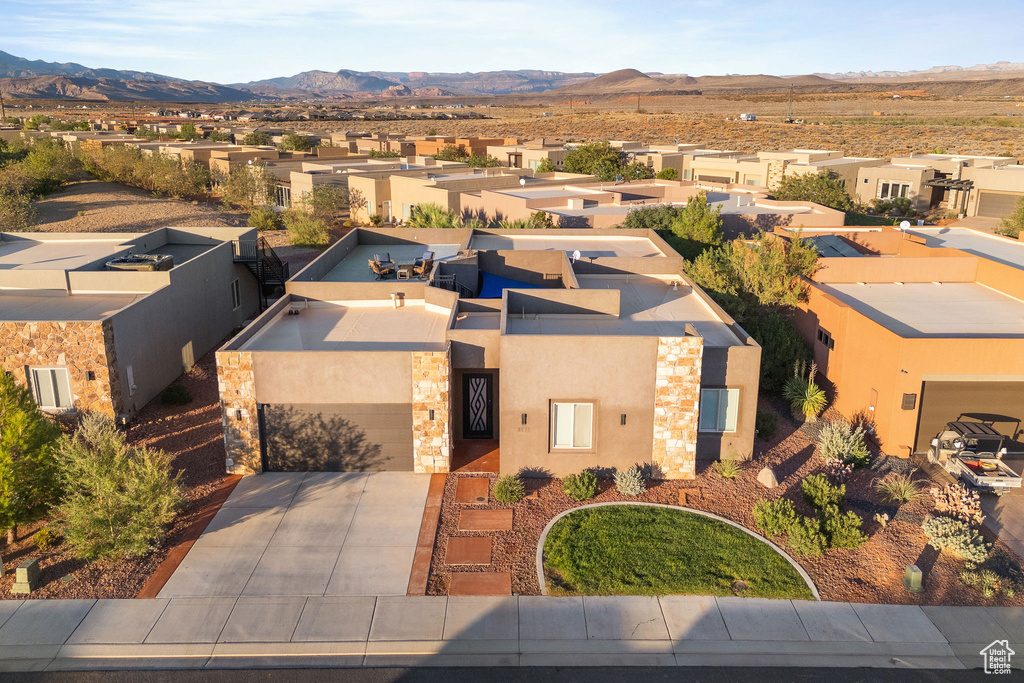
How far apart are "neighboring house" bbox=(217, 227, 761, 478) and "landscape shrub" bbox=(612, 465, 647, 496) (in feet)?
1.67

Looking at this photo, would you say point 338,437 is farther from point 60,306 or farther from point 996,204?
point 996,204

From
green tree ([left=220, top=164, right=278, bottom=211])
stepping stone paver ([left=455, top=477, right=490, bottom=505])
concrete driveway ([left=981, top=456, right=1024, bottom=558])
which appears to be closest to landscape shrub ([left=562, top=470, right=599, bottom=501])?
stepping stone paver ([left=455, top=477, right=490, bottom=505])

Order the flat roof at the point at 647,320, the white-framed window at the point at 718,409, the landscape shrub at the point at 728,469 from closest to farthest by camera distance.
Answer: the landscape shrub at the point at 728,469, the white-framed window at the point at 718,409, the flat roof at the point at 647,320

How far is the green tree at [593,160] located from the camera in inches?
2293

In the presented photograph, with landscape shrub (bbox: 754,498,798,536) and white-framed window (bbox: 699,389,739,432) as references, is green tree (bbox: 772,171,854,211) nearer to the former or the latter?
white-framed window (bbox: 699,389,739,432)

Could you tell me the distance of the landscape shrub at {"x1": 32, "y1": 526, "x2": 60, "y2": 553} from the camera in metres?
14.8

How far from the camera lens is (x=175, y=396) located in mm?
21812

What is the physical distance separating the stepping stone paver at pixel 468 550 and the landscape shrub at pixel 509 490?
1463mm

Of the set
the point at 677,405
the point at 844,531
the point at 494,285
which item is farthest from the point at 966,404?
the point at 494,285

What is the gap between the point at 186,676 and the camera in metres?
11.5

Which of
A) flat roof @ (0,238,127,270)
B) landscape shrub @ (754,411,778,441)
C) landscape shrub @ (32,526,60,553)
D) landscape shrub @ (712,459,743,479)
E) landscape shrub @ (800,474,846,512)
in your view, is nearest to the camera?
landscape shrub @ (32,526,60,553)

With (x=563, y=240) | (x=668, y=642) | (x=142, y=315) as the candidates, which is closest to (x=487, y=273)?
(x=563, y=240)

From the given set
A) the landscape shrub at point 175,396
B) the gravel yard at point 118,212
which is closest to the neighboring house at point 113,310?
the landscape shrub at point 175,396

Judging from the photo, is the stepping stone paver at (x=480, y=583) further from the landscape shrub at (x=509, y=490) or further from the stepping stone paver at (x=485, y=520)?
the landscape shrub at (x=509, y=490)
